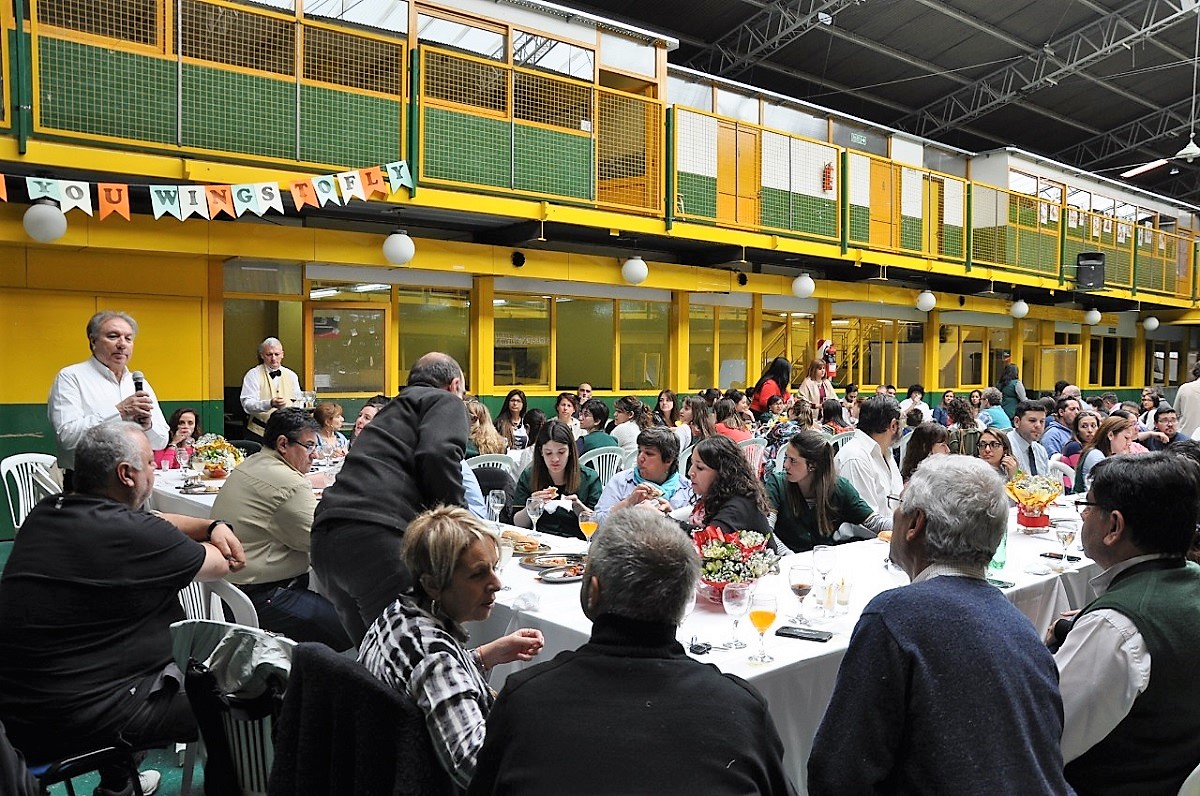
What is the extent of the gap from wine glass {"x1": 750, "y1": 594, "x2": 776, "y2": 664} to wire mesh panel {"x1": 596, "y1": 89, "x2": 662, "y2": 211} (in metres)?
9.23

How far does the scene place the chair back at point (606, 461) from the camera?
7.00 m

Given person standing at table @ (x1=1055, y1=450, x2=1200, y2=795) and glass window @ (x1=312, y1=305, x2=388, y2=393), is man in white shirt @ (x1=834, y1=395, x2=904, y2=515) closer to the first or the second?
person standing at table @ (x1=1055, y1=450, x2=1200, y2=795)

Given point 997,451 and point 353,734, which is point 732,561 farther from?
point 997,451

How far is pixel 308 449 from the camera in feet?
13.5

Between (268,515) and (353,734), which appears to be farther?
(268,515)

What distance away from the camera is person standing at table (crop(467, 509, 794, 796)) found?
1.46 m

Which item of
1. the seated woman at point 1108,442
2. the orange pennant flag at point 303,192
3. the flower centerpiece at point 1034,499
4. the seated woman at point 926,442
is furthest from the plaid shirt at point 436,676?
the orange pennant flag at point 303,192

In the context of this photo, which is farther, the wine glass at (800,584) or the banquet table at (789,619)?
the wine glass at (800,584)

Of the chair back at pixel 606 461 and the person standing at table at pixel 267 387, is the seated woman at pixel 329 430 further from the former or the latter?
the chair back at pixel 606 461

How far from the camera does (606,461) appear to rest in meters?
7.48

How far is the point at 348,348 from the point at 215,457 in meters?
5.15

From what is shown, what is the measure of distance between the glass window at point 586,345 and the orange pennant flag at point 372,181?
16.6 feet

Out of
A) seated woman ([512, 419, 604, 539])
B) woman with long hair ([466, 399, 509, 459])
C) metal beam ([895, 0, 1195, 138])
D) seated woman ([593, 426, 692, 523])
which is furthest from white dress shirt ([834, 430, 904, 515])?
metal beam ([895, 0, 1195, 138])

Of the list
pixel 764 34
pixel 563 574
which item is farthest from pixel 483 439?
pixel 764 34
